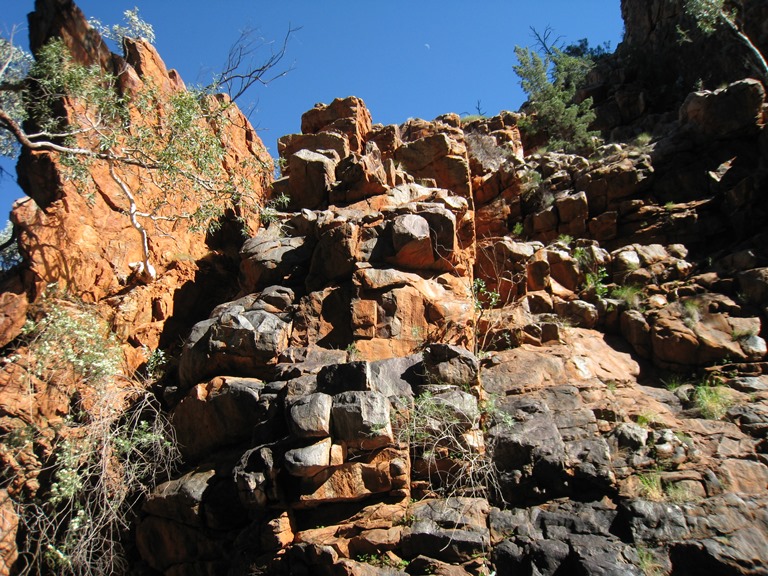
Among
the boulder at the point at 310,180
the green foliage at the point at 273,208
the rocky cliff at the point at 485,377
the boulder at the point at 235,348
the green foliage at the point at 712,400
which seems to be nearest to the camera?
the rocky cliff at the point at 485,377

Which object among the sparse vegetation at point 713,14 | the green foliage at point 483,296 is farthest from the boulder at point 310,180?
the sparse vegetation at point 713,14

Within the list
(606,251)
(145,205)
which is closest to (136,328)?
(145,205)

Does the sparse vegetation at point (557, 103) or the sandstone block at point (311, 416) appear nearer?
the sandstone block at point (311, 416)

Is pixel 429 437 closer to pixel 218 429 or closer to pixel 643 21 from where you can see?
pixel 218 429

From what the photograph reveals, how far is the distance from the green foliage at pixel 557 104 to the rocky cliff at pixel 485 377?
2678 millimetres

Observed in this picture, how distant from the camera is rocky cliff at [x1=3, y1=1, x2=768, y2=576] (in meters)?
5.91

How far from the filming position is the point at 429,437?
6621 mm

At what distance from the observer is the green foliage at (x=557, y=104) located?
15.6 meters

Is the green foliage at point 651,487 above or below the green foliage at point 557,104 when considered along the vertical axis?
below

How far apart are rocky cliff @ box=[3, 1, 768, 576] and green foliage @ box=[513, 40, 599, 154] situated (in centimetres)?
268

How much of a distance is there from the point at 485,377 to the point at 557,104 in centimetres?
1089

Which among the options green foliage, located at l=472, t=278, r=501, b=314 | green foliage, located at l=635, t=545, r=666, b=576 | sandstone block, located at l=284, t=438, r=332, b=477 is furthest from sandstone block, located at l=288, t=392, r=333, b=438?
green foliage, located at l=472, t=278, r=501, b=314

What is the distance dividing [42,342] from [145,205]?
3601 millimetres

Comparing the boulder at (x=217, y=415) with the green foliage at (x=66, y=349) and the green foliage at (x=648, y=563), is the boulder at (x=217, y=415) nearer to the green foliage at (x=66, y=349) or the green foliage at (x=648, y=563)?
the green foliage at (x=66, y=349)
